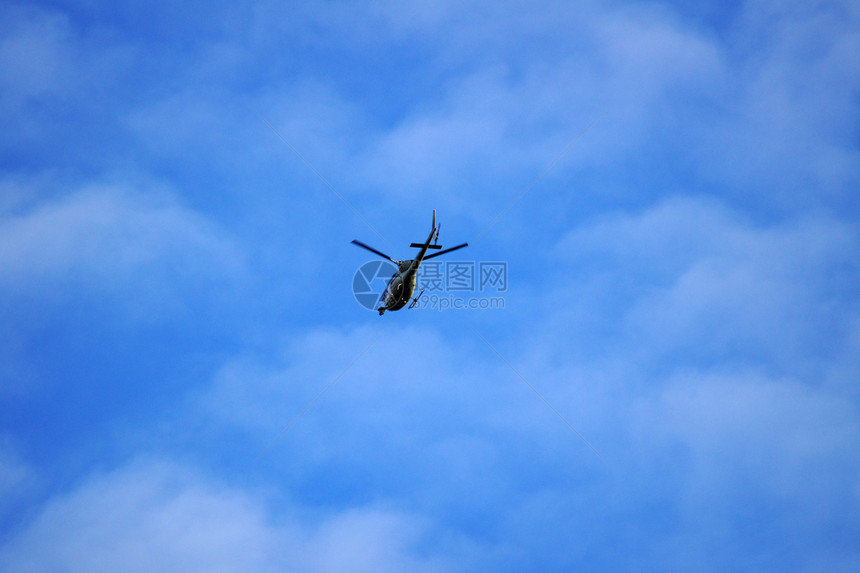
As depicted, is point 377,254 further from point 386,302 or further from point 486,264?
point 486,264

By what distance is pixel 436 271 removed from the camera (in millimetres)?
58688

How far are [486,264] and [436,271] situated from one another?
490 cm

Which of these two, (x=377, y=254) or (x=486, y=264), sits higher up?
(x=486, y=264)

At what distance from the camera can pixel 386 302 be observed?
190ft

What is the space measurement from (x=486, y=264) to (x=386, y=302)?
30.1ft

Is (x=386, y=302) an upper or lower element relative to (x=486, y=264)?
lower

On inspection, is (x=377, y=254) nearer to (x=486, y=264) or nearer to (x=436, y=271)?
(x=436, y=271)

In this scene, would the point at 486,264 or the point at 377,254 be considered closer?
the point at 377,254

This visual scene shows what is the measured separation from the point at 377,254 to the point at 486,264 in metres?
10.8

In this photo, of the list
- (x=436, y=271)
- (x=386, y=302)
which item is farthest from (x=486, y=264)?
(x=386, y=302)

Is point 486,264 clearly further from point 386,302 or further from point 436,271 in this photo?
point 386,302

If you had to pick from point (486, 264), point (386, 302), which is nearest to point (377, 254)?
point (386, 302)

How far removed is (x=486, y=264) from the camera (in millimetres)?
61219

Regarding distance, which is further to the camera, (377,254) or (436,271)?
(436,271)
